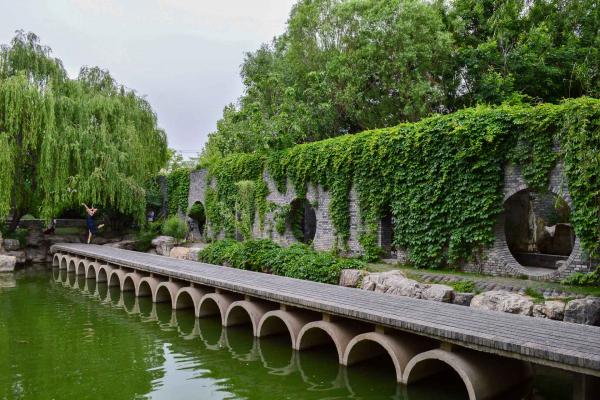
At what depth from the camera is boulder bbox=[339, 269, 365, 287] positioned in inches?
397

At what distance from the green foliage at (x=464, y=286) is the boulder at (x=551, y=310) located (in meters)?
1.58

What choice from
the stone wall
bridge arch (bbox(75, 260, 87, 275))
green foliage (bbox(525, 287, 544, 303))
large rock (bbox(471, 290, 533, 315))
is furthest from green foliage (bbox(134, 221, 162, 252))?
green foliage (bbox(525, 287, 544, 303))

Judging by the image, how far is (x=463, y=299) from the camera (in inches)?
A: 327

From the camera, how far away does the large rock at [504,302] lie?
293 inches

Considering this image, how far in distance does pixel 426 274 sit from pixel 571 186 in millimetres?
3255

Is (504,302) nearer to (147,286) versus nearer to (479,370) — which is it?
(479,370)

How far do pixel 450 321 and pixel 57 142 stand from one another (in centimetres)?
1480

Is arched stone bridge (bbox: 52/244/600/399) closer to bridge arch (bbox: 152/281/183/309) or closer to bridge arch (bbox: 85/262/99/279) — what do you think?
bridge arch (bbox: 152/281/183/309)

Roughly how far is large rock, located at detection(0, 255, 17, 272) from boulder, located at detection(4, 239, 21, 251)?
149 centimetres

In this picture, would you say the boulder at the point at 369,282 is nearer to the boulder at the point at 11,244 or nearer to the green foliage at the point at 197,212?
the green foliage at the point at 197,212

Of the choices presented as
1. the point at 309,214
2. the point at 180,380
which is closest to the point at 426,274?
the point at 180,380

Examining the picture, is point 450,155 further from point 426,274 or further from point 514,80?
point 514,80

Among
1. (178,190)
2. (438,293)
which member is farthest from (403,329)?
(178,190)

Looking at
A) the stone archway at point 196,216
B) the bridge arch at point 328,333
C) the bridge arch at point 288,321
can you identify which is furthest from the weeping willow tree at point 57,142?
the bridge arch at point 328,333
